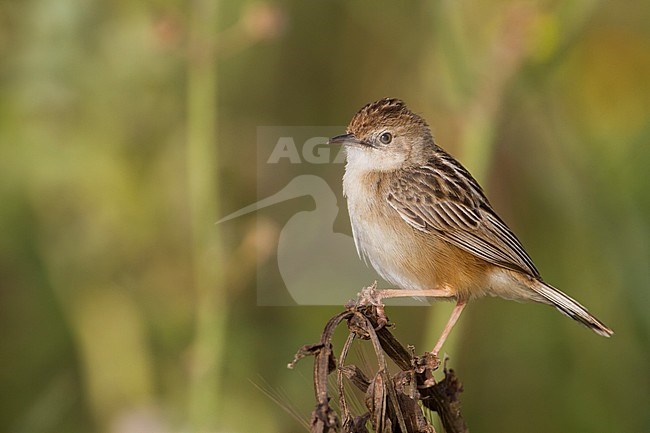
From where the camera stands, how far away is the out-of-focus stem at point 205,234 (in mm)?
5258

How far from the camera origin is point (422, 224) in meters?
4.78

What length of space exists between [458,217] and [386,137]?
54 centimetres

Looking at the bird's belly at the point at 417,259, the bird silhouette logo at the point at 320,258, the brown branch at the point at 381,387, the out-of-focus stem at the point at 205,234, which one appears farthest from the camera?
the bird silhouette logo at the point at 320,258

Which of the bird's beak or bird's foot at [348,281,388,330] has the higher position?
the bird's beak

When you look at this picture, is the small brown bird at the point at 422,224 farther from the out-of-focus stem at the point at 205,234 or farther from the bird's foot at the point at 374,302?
the out-of-focus stem at the point at 205,234

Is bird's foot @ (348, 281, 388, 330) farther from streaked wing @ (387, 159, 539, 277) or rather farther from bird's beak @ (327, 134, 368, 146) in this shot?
bird's beak @ (327, 134, 368, 146)

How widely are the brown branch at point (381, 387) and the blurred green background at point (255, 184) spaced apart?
1933mm

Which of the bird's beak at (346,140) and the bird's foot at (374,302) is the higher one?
the bird's beak at (346,140)

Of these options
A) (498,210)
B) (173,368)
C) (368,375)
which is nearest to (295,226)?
(173,368)

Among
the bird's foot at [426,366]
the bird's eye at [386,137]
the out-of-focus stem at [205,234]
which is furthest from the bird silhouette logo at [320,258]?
the bird's foot at [426,366]

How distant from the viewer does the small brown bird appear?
15.5ft

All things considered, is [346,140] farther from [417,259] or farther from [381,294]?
[381,294]

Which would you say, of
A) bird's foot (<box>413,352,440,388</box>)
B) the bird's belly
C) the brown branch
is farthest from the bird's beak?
bird's foot (<box>413,352,440,388</box>)

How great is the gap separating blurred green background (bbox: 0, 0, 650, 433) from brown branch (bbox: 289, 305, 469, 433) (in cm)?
193
